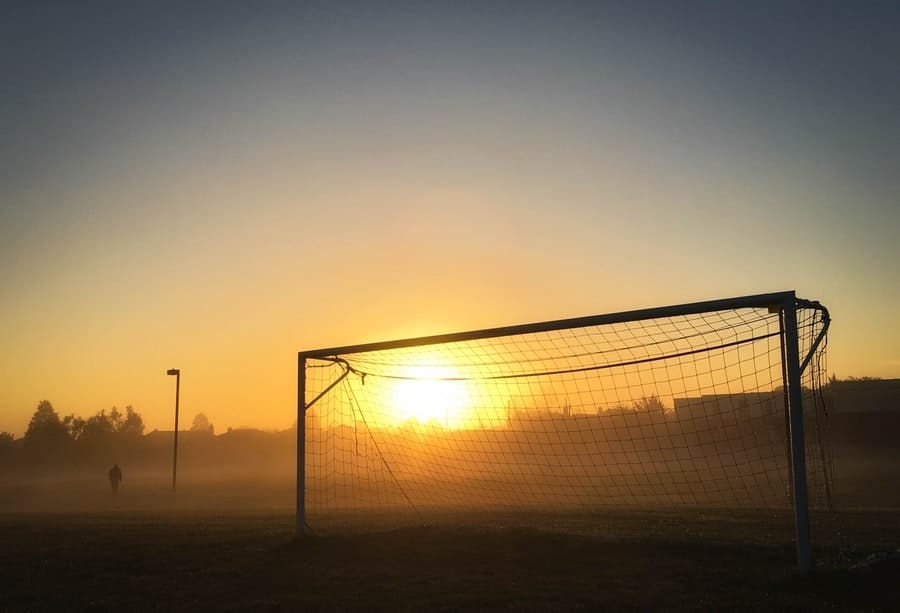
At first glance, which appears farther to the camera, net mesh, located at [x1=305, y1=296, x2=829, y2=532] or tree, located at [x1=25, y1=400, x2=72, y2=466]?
tree, located at [x1=25, y1=400, x2=72, y2=466]

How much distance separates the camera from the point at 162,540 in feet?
44.2

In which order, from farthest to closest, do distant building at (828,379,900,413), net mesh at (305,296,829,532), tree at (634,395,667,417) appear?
distant building at (828,379,900,413) → tree at (634,395,667,417) → net mesh at (305,296,829,532)

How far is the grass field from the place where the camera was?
27.2 ft

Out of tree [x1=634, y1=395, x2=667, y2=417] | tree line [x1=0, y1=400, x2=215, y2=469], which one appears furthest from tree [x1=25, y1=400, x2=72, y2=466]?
tree [x1=634, y1=395, x2=667, y2=417]

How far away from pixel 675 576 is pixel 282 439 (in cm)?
13272

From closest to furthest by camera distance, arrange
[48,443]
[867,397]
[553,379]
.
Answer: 1. [553,379]
2. [867,397]
3. [48,443]

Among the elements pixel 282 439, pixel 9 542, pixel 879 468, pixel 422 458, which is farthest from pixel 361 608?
pixel 282 439

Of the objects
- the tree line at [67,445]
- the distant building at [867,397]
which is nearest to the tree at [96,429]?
the tree line at [67,445]

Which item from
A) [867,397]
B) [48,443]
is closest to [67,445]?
[48,443]

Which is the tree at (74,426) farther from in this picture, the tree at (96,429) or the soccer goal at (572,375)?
the soccer goal at (572,375)

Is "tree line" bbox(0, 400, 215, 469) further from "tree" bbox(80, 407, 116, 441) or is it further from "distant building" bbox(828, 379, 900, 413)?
"distant building" bbox(828, 379, 900, 413)

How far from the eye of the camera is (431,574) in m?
9.74

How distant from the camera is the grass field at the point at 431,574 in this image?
8297mm

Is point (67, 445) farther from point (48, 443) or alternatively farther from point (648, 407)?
point (648, 407)
